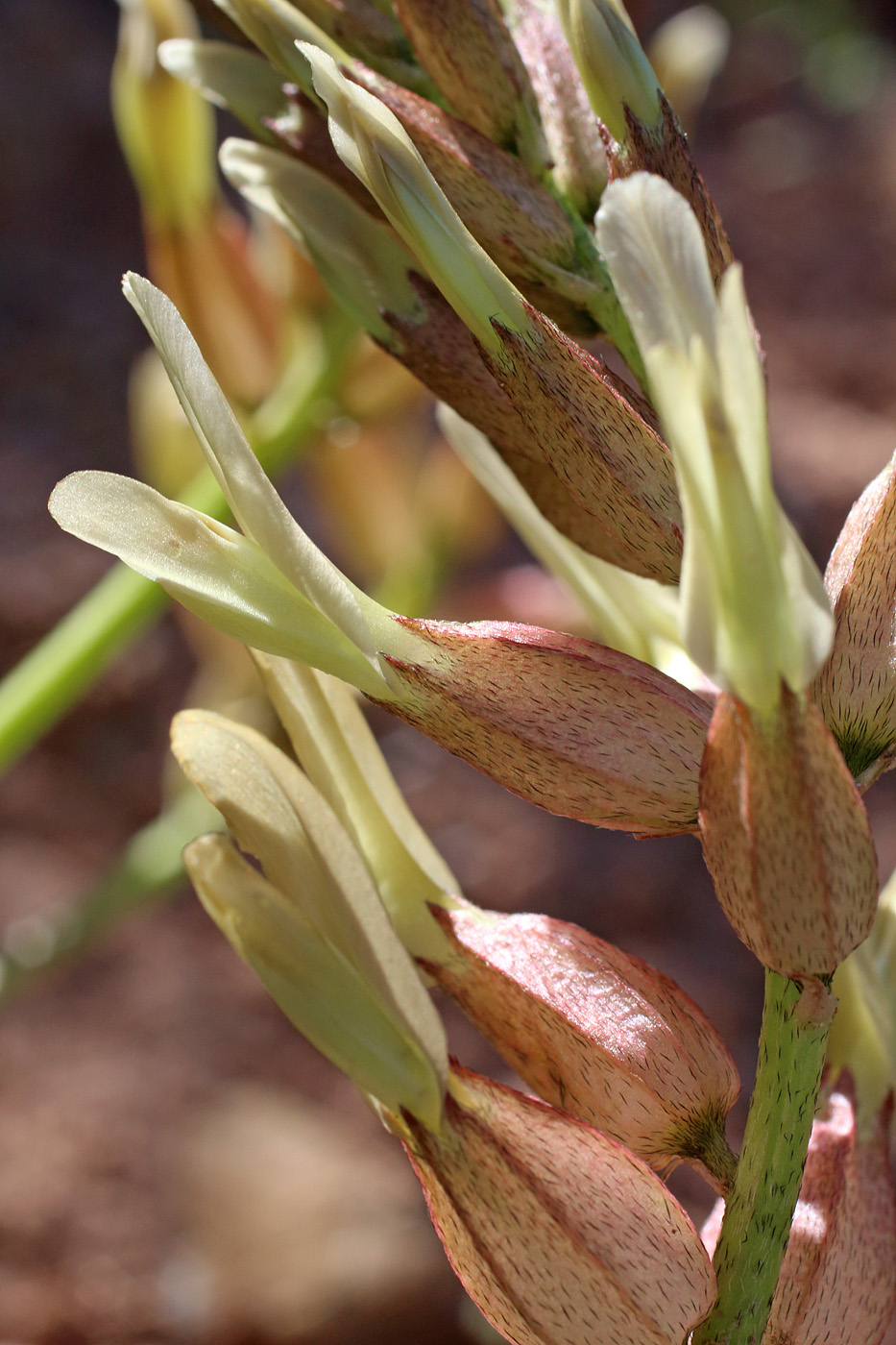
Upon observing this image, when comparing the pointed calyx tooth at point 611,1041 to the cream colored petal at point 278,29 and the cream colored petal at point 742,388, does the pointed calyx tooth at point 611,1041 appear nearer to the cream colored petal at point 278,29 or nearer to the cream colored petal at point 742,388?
the cream colored petal at point 742,388

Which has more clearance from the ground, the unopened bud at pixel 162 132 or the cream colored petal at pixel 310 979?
the unopened bud at pixel 162 132

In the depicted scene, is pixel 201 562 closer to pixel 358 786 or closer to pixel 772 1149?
pixel 358 786

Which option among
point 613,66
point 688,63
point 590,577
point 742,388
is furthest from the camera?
point 688,63

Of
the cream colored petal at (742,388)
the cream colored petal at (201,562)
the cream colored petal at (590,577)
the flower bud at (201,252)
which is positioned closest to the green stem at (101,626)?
the flower bud at (201,252)

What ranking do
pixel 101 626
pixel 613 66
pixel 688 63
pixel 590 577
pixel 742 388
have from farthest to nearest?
pixel 688 63 < pixel 101 626 < pixel 590 577 < pixel 613 66 < pixel 742 388

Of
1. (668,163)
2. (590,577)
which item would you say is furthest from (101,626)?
(668,163)

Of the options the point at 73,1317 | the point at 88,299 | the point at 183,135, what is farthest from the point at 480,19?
the point at 88,299
